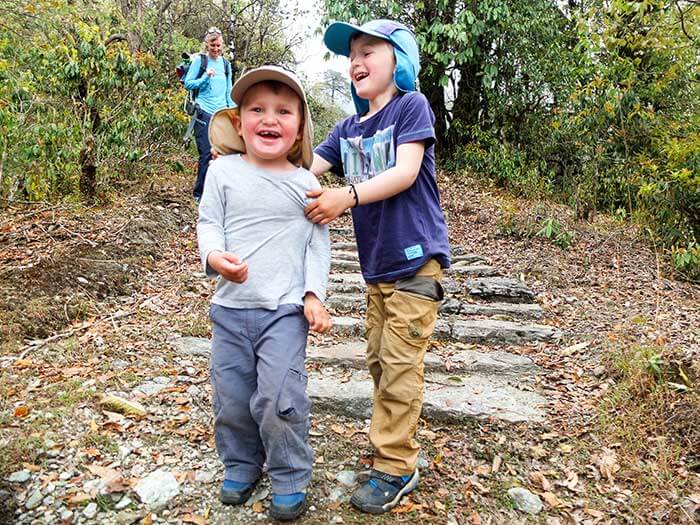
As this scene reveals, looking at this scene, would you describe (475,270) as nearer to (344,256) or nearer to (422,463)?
(344,256)

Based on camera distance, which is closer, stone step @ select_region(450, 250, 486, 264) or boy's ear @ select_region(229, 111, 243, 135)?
boy's ear @ select_region(229, 111, 243, 135)

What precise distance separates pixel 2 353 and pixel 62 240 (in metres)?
1.96

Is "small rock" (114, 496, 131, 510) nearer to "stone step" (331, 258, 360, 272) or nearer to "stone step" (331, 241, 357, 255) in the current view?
"stone step" (331, 258, 360, 272)

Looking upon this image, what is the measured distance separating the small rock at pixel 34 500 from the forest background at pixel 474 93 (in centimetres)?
378

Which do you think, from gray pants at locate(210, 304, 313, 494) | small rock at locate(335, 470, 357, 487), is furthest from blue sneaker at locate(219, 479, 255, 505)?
small rock at locate(335, 470, 357, 487)

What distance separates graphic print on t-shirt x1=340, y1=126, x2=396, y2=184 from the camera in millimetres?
2246

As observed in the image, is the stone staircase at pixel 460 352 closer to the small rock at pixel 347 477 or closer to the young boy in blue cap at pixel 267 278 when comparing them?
the small rock at pixel 347 477

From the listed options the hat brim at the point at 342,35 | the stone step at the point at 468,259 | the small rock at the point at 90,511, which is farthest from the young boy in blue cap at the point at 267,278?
the stone step at the point at 468,259

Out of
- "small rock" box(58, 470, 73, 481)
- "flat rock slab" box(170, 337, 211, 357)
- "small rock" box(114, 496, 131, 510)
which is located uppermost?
"flat rock slab" box(170, 337, 211, 357)

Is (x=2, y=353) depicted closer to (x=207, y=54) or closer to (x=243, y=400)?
(x=243, y=400)

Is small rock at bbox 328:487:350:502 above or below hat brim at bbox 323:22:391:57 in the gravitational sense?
below

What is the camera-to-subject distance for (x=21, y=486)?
7.17ft

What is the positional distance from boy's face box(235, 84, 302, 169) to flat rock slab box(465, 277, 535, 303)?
3.08 m

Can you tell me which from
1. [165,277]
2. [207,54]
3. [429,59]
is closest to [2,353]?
[165,277]
